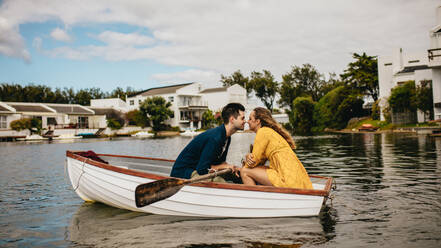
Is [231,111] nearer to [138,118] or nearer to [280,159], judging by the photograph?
[280,159]

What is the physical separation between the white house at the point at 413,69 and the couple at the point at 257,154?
27.4 metres

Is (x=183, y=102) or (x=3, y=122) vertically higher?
(x=183, y=102)

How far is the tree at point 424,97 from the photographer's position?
31.5 m

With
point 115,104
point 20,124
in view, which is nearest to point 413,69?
point 20,124

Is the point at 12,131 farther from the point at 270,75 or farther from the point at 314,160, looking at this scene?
the point at 270,75

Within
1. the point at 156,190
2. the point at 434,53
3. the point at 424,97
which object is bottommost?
the point at 156,190

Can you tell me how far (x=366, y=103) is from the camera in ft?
162

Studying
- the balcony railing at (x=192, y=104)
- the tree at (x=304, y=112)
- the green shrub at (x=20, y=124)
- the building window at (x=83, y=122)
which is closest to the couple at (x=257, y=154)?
the tree at (x=304, y=112)

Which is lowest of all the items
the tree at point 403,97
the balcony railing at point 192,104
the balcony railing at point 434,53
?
the tree at point 403,97

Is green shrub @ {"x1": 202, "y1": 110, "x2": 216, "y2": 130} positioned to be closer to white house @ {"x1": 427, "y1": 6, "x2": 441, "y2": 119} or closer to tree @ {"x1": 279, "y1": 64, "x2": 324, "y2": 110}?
tree @ {"x1": 279, "y1": 64, "x2": 324, "y2": 110}

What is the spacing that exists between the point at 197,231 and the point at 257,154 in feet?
5.19

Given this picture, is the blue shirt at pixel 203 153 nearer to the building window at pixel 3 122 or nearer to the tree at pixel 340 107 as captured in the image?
the tree at pixel 340 107

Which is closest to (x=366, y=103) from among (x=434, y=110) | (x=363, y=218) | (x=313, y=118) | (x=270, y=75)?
(x=313, y=118)

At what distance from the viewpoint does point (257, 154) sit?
19.5 feet
